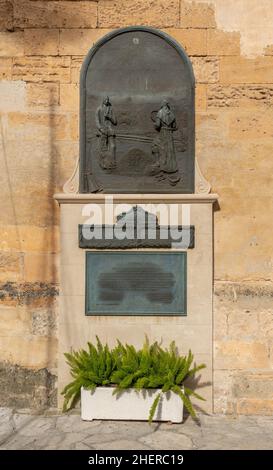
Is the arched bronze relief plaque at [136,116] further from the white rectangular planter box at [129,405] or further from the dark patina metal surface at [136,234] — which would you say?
the white rectangular planter box at [129,405]

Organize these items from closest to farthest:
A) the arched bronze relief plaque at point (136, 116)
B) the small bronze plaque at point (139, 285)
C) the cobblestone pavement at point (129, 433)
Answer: the cobblestone pavement at point (129, 433) → the small bronze plaque at point (139, 285) → the arched bronze relief plaque at point (136, 116)

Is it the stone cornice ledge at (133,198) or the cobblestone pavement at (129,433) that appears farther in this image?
the stone cornice ledge at (133,198)

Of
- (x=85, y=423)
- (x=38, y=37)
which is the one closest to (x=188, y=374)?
(x=85, y=423)

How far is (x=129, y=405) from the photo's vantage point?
591 centimetres

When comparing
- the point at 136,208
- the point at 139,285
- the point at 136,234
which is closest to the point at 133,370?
the point at 139,285

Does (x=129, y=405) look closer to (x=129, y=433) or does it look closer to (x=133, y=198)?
(x=129, y=433)

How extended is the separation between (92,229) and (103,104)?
1660 mm

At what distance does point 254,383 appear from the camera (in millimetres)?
6387

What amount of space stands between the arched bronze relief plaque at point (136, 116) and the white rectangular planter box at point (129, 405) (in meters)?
2.55

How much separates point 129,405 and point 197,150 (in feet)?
10.9

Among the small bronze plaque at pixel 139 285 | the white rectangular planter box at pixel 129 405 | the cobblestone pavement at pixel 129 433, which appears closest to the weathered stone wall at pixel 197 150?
the cobblestone pavement at pixel 129 433

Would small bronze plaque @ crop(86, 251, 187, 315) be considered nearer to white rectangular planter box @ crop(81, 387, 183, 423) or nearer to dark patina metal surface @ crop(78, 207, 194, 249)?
dark patina metal surface @ crop(78, 207, 194, 249)

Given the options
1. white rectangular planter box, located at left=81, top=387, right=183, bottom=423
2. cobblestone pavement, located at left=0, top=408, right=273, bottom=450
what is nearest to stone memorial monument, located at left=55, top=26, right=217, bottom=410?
cobblestone pavement, located at left=0, top=408, right=273, bottom=450

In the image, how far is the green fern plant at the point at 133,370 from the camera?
5770 millimetres
